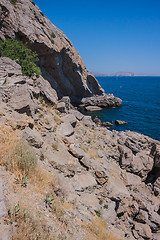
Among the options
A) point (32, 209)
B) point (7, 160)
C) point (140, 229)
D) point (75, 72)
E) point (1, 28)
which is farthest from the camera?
point (75, 72)

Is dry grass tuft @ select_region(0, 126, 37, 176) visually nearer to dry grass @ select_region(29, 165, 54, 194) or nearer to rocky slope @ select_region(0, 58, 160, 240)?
rocky slope @ select_region(0, 58, 160, 240)

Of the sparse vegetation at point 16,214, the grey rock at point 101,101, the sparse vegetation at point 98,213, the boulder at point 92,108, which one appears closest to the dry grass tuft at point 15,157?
the sparse vegetation at point 16,214

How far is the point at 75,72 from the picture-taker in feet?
153

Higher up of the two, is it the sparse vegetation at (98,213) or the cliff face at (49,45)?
the cliff face at (49,45)

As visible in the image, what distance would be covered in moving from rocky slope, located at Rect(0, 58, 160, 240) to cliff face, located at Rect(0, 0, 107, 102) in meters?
15.5

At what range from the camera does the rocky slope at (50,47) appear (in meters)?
24.5

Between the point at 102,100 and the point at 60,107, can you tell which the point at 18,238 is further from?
the point at 102,100

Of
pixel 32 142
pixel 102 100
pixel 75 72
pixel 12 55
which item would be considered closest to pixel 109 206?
pixel 32 142

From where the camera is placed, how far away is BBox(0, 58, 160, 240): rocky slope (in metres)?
4.94

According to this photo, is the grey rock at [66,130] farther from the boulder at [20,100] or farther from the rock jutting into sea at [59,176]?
the boulder at [20,100]

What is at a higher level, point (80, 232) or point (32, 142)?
point (32, 142)

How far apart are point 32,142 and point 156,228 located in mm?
11439

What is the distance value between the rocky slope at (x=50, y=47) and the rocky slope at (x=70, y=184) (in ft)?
51.1

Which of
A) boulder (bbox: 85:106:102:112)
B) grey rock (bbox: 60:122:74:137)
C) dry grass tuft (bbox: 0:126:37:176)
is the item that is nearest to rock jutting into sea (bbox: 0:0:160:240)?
dry grass tuft (bbox: 0:126:37:176)
